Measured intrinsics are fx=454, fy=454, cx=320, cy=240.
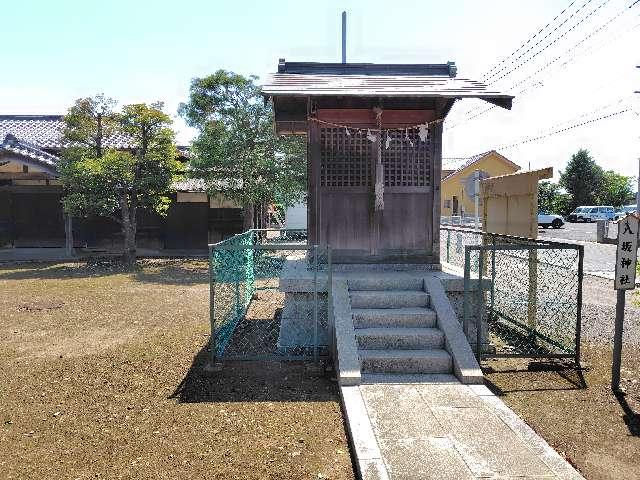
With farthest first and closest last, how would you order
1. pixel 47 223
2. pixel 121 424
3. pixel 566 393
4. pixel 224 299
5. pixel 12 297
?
pixel 47 223 < pixel 12 297 < pixel 224 299 < pixel 566 393 < pixel 121 424

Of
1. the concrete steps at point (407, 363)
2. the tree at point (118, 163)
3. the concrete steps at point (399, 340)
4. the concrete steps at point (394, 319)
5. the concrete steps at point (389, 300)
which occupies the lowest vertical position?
the concrete steps at point (407, 363)

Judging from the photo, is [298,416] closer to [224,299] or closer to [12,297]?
[224,299]

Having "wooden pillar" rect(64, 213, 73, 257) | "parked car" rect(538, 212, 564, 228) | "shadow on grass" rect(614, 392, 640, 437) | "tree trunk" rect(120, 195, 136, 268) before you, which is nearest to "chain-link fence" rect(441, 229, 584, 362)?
"shadow on grass" rect(614, 392, 640, 437)

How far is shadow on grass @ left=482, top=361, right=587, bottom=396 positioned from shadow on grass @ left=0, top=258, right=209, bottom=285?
9328 millimetres

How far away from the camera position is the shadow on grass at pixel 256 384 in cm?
504

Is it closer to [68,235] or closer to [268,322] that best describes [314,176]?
[268,322]

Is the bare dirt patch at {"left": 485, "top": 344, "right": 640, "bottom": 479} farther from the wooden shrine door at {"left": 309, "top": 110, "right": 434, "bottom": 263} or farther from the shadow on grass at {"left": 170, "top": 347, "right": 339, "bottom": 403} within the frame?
the wooden shrine door at {"left": 309, "top": 110, "right": 434, "bottom": 263}

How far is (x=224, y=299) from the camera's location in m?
6.91

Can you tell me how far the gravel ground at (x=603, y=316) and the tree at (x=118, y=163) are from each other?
44.2 feet

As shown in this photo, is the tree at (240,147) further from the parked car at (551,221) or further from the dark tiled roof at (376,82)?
the parked car at (551,221)

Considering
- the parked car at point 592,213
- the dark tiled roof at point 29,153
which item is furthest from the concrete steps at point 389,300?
the parked car at point 592,213

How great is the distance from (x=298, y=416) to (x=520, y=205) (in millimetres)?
5115

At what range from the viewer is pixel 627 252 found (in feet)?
Result: 17.2

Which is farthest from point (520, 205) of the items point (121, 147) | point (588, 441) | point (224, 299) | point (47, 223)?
point (47, 223)
